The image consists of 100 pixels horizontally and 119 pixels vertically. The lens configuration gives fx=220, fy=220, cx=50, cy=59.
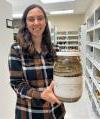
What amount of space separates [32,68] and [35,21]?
254 mm

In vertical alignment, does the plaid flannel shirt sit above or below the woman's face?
below

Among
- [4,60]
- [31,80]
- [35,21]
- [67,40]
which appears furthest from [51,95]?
[67,40]

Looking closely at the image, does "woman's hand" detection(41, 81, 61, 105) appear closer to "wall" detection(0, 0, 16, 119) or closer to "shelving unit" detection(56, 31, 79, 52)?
"wall" detection(0, 0, 16, 119)

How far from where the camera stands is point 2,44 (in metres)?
2.71

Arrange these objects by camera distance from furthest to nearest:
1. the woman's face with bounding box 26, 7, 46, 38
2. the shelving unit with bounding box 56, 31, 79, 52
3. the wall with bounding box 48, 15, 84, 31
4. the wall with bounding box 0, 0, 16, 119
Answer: the wall with bounding box 48, 15, 84, 31
the shelving unit with bounding box 56, 31, 79, 52
the wall with bounding box 0, 0, 16, 119
the woman's face with bounding box 26, 7, 46, 38

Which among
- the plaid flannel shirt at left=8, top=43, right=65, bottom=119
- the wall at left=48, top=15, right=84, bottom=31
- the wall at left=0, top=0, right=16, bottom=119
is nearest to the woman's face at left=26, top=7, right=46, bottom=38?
the plaid flannel shirt at left=8, top=43, right=65, bottom=119

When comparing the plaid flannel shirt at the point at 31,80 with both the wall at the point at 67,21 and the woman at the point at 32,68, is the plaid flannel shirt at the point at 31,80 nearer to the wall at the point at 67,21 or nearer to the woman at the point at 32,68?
the woman at the point at 32,68

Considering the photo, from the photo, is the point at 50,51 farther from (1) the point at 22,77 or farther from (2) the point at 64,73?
(2) the point at 64,73

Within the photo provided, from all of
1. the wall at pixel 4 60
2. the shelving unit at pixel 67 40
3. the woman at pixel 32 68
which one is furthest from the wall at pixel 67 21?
the woman at pixel 32 68

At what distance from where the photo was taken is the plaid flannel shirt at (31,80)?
118 cm

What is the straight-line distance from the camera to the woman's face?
3.71 feet

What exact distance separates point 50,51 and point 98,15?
2.96 metres

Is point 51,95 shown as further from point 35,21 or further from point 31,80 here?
point 35,21

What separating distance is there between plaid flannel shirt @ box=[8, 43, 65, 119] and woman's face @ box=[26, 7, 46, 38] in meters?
0.14
